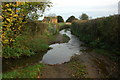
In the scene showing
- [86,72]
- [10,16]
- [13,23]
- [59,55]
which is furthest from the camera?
[59,55]

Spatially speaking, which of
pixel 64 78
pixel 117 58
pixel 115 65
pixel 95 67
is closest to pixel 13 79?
pixel 64 78

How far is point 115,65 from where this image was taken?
586 cm

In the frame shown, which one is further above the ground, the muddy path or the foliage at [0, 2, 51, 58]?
the foliage at [0, 2, 51, 58]

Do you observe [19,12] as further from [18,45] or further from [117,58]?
[117,58]

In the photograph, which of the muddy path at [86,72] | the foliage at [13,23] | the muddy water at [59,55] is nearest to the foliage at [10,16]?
the foliage at [13,23]

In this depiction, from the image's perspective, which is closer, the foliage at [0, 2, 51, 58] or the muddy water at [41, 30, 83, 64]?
the foliage at [0, 2, 51, 58]

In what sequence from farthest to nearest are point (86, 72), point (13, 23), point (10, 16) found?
point (13, 23)
point (10, 16)
point (86, 72)

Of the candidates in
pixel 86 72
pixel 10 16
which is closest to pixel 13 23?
pixel 10 16

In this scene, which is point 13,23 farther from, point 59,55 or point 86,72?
point 86,72

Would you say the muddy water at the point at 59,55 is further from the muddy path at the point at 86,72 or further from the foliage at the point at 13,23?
the muddy path at the point at 86,72

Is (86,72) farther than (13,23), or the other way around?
(13,23)

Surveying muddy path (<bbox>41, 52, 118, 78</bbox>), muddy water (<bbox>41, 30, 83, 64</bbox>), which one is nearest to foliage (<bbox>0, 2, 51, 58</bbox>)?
muddy water (<bbox>41, 30, 83, 64</bbox>)

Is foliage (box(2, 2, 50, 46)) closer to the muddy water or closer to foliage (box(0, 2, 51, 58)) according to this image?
foliage (box(0, 2, 51, 58))

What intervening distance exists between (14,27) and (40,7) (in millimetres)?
2922
